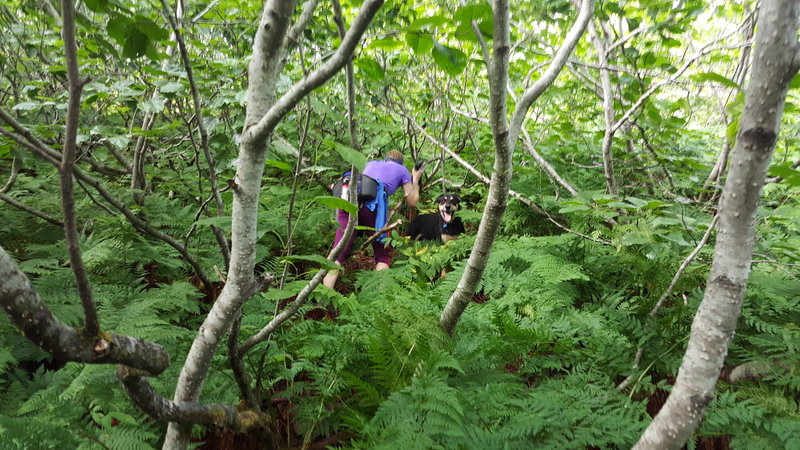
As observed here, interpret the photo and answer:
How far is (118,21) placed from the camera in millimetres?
1082

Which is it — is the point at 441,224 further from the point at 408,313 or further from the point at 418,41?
the point at 418,41

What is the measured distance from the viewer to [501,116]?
1.69 m

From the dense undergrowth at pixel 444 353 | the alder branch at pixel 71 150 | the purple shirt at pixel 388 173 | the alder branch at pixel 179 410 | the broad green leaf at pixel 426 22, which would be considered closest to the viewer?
the alder branch at pixel 71 150

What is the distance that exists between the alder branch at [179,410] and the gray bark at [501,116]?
1.28 metres

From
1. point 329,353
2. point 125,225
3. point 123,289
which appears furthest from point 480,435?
point 125,225

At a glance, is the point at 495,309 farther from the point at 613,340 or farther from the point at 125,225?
the point at 125,225

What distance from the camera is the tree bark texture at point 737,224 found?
0.96m

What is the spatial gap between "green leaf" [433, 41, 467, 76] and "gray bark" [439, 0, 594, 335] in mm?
215

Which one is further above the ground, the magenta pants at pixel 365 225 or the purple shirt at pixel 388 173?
the purple shirt at pixel 388 173

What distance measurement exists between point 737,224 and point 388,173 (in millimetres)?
3652

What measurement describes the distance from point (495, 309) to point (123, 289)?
2852 mm

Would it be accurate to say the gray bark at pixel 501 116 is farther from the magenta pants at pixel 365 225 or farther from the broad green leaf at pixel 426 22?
the magenta pants at pixel 365 225

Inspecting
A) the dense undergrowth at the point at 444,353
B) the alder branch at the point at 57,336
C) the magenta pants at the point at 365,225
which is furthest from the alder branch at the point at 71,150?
the magenta pants at the point at 365,225

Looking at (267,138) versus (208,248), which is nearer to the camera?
(267,138)
